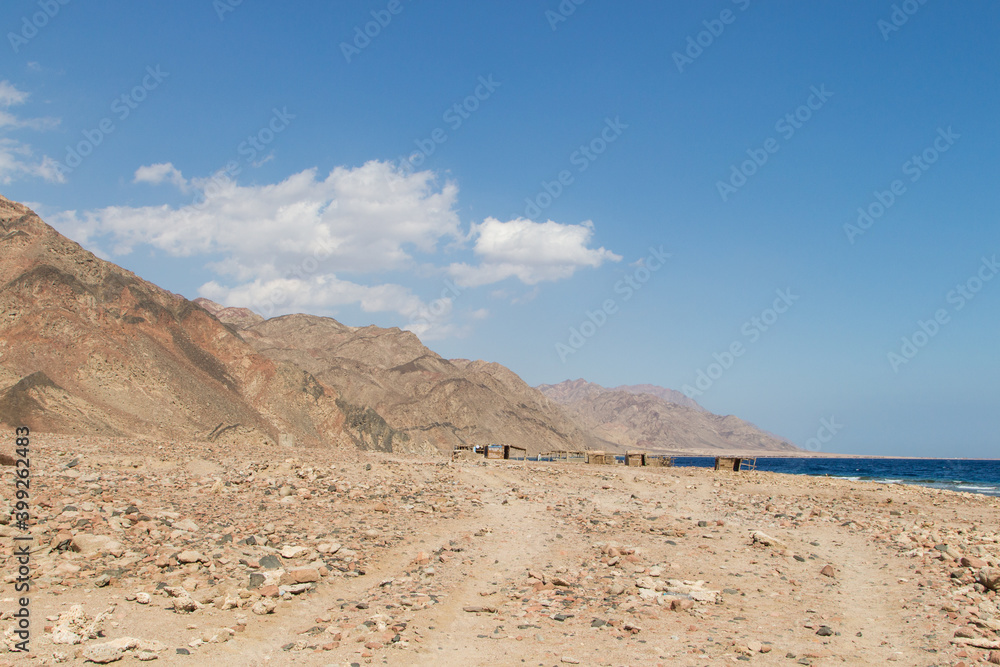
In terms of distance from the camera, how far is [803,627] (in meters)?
8.01

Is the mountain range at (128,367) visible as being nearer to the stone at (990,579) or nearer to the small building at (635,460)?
the small building at (635,460)

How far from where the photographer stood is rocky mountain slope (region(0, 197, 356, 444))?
34.1 meters

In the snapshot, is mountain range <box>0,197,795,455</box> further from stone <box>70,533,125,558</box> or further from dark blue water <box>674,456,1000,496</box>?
dark blue water <box>674,456,1000,496</box>

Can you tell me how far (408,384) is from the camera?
113062mm

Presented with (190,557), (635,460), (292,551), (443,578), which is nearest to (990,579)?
(443,578)

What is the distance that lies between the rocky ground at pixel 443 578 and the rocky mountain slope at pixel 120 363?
19739 millimetres

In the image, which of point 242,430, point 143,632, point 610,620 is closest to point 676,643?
point 610,620

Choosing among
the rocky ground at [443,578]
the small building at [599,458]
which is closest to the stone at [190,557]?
the rocky ground at [443,578]

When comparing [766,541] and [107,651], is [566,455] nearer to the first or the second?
[766,541]

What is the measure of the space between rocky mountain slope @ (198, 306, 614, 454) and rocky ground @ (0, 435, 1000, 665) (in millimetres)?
68922

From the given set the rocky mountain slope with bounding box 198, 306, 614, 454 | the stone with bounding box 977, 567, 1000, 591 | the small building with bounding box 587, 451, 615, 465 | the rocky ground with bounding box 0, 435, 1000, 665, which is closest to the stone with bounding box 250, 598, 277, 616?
the rocky ground with bounding box 0, 435, 1000, 665

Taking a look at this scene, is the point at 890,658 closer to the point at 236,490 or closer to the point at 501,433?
the point at 236,490

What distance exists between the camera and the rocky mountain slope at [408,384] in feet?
304

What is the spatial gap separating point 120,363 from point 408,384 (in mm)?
73447
